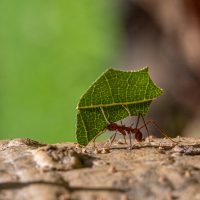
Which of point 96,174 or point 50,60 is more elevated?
point 50,60

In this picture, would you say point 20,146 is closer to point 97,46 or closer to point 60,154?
point 60,154

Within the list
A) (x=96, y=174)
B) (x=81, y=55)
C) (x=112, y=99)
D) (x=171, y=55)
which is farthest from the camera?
(x=81, y=55)

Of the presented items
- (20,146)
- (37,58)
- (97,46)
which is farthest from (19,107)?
(20,146)

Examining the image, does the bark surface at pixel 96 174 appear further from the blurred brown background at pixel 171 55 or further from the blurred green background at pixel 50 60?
the blurred green background at pixel 50 60

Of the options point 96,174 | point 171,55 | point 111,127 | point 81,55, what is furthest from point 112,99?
point 81,55

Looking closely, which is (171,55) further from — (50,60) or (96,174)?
(96,174)

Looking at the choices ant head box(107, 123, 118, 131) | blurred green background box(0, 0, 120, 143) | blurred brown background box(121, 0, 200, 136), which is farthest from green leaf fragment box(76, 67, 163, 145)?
blurred green background box(0, 0, 120, 143)
